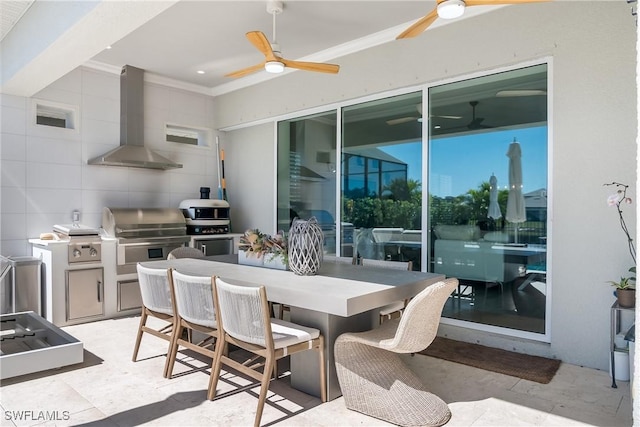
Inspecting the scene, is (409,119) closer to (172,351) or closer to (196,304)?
(196,304)

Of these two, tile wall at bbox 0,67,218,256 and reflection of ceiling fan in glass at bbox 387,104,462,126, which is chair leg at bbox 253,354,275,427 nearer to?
reflection of ceiling fan in glass at bbox 387,104,462,126

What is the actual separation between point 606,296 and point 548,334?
1.72 feet

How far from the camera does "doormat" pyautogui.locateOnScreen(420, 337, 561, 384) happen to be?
3012mm

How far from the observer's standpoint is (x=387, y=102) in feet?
14.5

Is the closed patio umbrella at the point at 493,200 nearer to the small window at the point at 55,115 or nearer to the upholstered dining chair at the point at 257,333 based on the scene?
the upholstered dining chair at the point at 257,333

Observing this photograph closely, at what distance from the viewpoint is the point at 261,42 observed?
3135 mm

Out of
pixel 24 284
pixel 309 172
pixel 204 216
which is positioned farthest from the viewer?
pixel 204 216

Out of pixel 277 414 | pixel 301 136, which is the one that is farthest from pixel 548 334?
pixel 301 136

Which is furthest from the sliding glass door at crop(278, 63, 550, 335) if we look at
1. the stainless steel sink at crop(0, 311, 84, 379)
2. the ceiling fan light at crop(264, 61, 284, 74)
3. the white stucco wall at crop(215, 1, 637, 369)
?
the stainless steel sink at crop(0, 311, 84, 379)

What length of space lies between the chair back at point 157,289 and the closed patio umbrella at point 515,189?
2755mm

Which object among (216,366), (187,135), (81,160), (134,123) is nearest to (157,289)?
(216,366)

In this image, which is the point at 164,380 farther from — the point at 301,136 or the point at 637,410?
the point at 301,136

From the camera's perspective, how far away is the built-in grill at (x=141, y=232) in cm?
470

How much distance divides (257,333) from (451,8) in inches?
82.3
